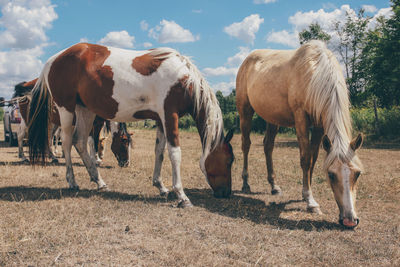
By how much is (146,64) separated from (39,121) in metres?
2.35

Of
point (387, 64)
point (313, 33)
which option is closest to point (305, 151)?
point (387, 64)

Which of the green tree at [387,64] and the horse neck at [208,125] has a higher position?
the green tree at [387,64]

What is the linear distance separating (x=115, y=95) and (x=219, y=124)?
5.49 feet

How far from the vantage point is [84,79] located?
4715 mm

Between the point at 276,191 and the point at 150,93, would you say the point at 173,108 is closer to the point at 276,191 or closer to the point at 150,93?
the point at 150,93

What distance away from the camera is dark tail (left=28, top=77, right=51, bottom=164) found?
529cm

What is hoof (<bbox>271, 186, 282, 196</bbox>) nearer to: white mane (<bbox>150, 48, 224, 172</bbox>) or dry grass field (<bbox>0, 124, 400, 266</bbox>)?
dry grass field (<bbox>0, 124, 400, 266</bbox>)

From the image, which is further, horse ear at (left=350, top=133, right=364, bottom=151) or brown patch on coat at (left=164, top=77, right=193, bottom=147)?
brown patch on coat at (left=164, top=77, right=193, bottom=147)

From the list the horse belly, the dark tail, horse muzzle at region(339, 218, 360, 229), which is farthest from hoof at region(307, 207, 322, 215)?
the dark tail

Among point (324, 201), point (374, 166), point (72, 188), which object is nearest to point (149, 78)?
point (72, 188)

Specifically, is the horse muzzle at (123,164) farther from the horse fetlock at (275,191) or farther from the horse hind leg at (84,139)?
the horse fetlock at (275,191)

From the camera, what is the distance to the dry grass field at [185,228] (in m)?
2.69

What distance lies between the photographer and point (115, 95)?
459 centimetres

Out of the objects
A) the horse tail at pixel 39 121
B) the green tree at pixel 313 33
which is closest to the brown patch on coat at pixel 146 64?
the horse tail at pixel 39 121
